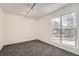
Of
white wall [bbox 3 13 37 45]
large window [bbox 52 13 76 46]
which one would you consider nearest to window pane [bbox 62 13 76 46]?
large window [bbox 52 13 76 46]

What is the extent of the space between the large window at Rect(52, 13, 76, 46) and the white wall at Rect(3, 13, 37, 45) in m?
2.76

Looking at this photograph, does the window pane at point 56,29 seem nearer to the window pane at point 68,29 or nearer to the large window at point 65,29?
the large window at point 65,29

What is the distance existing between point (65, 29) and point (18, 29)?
11.9 feet

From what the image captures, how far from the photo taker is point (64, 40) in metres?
4.50

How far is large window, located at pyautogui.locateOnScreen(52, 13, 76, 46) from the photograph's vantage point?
3929 millimetres

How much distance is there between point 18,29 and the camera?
6445 mm

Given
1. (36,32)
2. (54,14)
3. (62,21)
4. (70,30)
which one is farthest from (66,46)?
(36,32)

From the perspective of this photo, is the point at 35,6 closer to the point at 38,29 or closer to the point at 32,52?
the point at 32,52

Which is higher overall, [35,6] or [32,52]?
[35,6]

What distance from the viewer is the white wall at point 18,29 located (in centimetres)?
547

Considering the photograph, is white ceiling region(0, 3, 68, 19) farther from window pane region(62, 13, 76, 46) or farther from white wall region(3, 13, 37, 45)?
white wall region(3, 13, 37, 45)

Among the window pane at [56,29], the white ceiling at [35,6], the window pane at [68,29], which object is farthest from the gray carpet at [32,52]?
the white ceiling at [35,6]

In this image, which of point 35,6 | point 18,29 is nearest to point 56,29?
point 35,6

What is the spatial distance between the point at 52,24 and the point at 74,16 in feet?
6.54
